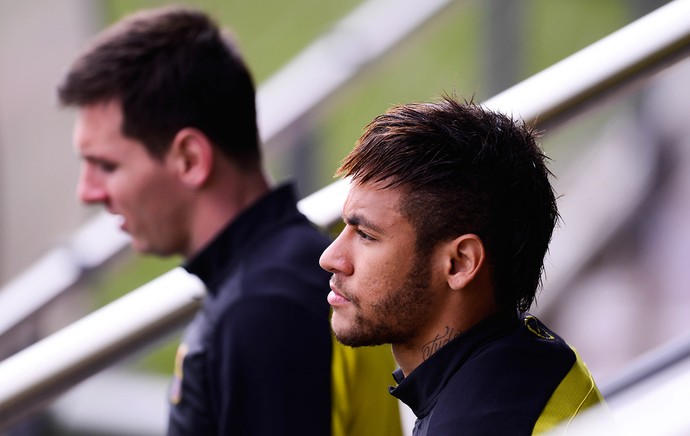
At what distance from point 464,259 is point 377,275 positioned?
0.06 metres

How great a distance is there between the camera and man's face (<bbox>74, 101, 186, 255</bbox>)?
1.31m

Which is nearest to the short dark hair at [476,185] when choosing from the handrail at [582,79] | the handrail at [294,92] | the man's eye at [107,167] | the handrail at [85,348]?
the handrail at [582,79]

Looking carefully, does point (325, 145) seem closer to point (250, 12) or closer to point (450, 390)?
point (250, 12)

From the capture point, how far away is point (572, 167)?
2266mm

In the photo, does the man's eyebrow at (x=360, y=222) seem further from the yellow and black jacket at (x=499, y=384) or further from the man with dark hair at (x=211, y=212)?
the man with dark hair at (x=211, y=212)

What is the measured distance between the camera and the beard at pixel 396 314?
31.3 inches

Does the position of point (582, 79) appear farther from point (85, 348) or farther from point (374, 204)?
point (85, 348)

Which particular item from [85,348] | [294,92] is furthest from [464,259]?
[294,92]

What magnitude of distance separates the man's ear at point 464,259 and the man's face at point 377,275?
2 cm

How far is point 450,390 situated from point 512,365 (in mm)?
44

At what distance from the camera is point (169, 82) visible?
1.33 m

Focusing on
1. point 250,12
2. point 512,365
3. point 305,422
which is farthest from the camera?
point 250,12

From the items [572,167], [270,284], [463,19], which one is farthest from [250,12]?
[270,284]

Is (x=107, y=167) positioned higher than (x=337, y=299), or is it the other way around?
(x=107, y=167)
